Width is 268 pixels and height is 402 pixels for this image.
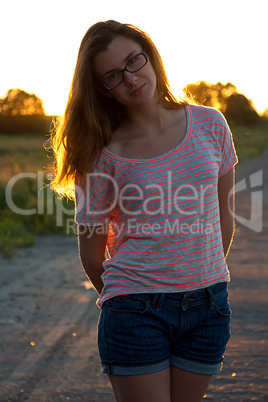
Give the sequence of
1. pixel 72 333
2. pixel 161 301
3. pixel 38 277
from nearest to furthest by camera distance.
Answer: pixel 161 301 → pixel 72 333 → pixel 38 277

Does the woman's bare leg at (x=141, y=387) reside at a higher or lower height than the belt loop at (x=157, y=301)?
lower

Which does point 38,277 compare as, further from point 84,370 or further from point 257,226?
point 257,226

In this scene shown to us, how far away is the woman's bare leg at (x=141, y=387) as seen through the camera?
182cm

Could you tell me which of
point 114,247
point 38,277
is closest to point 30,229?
point 38,277

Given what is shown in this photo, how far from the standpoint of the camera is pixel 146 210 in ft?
6.09

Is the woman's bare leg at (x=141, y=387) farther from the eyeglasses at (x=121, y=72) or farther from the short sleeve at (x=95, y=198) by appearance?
the eyeglasses at (x=121, y=72)

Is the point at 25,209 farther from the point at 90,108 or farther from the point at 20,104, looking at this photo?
the point at 20,104

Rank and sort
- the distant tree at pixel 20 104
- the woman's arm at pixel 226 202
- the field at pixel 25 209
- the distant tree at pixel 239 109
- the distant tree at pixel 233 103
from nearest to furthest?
1. the woman's arm at pixel 226 202
2. the field at pixel 25 209
3. the distant tree at pixel 20 104
4. the distant tree at pixel 233 103
5. the distant tree at pixel 239 109

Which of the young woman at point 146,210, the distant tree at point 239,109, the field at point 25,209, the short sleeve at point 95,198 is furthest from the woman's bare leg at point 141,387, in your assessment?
the distant tree at point 239,109

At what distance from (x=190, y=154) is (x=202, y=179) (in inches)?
3.7

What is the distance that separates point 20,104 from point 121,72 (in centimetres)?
2792

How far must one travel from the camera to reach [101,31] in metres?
1.97

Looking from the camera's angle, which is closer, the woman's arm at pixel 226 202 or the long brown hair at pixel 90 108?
the long brown hair at pixel 90 108

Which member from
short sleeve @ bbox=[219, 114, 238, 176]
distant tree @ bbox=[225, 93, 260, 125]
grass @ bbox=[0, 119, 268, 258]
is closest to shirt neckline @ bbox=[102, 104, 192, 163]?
short sleeve @ bbox=[219, 114, 238, 176]
